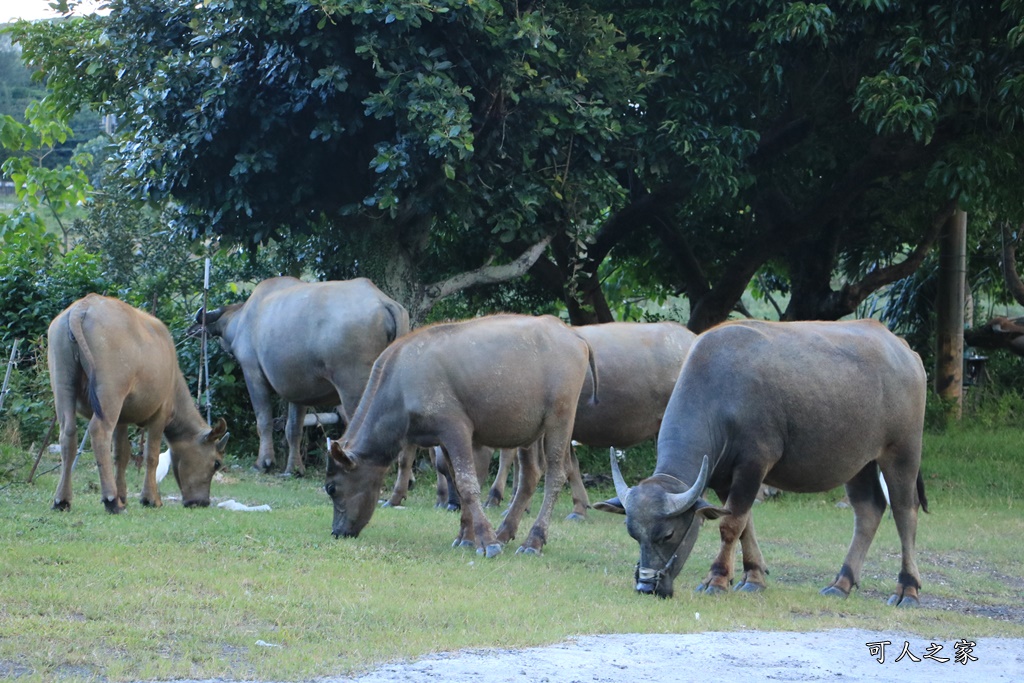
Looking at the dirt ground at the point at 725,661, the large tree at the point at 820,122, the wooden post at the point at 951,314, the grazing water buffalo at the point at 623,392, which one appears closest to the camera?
the dirt ground at the point at 725,661

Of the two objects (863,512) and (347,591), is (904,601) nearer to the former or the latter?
(863,512)

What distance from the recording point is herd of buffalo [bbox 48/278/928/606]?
854 centimetres

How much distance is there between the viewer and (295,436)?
51.0ft

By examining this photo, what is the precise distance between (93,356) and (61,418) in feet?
2.23

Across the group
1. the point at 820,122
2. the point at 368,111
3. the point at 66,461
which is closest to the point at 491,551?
the point at 66,461

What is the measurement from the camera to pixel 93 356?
10250 mm

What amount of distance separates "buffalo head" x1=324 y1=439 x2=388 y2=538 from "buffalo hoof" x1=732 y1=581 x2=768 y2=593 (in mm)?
3091

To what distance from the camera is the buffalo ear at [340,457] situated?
31.7ft

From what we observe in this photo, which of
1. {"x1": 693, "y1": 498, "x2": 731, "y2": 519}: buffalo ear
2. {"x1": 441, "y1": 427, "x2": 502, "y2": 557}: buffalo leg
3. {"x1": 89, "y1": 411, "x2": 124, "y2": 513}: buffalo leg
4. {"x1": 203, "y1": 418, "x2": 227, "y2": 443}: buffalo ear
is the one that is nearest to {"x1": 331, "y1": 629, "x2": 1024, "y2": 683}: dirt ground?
{"x1": 693, "y1": 498, "x2": 731, "y2": 519}: buffalo ear

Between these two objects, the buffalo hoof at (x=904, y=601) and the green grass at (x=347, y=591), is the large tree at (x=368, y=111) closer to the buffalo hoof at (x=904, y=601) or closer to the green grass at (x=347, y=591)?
the green grass at (x=347, y=591)

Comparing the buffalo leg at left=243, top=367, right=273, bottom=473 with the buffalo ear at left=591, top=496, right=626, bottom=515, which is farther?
the buffalo leg at left=243, top=367, right=273, bottom=473

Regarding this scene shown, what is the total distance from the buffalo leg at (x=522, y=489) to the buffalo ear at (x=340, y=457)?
4.64ft

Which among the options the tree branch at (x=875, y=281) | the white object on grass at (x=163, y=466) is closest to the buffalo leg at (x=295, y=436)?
the white object on grass at (x=163, y=466)

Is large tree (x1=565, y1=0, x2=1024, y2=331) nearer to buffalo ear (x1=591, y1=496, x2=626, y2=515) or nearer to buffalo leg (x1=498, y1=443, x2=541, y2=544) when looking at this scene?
buffalo leg (x1=498, y1=443, x2=541, y2=544)
